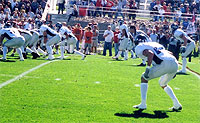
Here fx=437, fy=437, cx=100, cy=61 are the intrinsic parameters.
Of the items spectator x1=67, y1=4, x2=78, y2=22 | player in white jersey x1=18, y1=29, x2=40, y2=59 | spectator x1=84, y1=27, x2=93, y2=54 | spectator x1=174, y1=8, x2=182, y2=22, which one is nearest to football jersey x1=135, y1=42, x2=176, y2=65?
player in white jersey x1=18, y1=29, x2=40, y2=59

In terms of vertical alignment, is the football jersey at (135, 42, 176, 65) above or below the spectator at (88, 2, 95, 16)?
below

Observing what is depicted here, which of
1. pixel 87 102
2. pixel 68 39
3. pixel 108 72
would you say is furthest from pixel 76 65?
pixel 87 102

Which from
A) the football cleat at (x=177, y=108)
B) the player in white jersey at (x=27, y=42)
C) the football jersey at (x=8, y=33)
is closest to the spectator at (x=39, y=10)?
the player in white jersey at (x=27, y=42)

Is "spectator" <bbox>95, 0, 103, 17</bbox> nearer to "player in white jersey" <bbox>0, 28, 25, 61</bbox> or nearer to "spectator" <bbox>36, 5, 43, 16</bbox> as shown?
"spectator" <bbox>36, 5, 43, 16</bbox>

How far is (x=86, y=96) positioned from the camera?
10.4 meters

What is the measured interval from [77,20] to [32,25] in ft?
20.5

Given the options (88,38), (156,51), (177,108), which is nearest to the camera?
(156,51)

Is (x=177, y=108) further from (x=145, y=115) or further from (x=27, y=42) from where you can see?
(x=27, y=42)

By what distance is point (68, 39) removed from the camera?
746 inches

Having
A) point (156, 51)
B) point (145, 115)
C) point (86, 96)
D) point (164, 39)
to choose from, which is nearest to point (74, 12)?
point (164, 39)

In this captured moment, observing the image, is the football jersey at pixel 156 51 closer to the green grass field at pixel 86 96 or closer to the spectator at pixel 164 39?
the green grass field at pixel 86 96

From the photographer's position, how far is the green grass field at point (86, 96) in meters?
8.46

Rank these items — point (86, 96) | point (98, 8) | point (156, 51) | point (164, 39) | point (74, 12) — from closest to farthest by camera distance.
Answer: point (156, 51)
point (86, 96)
point (164, 39)
point (74, 12)
point (98, 8)

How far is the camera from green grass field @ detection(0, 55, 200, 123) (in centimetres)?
846
